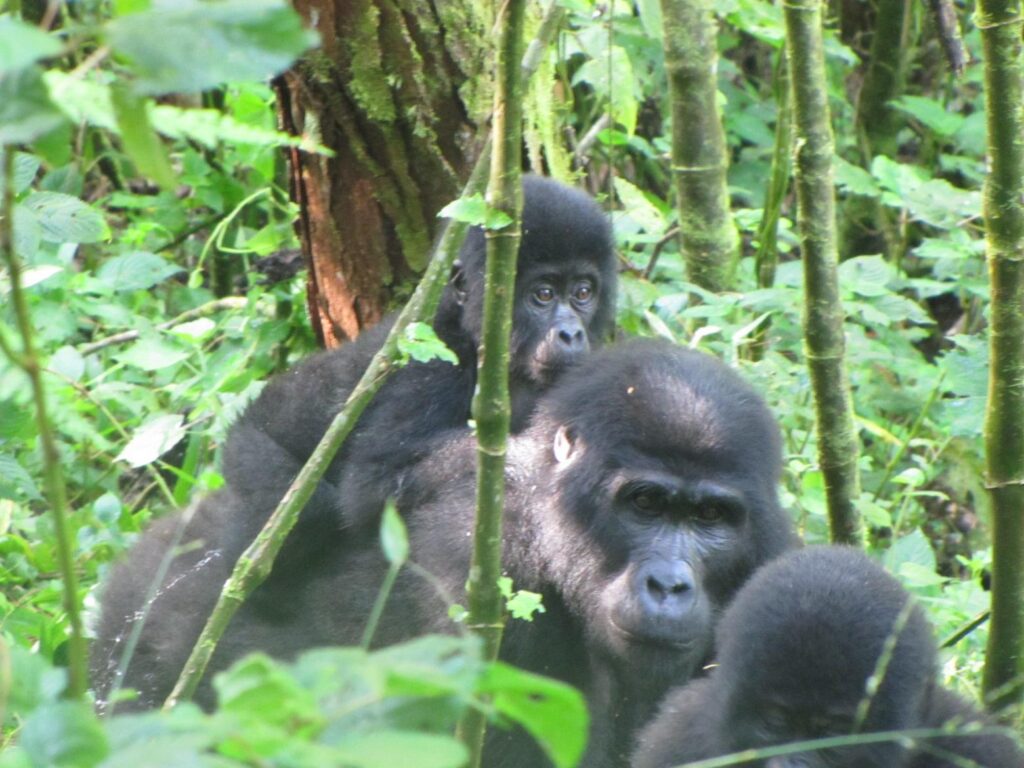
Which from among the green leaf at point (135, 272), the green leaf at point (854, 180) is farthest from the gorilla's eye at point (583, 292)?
the green leaf at point (854, 180)

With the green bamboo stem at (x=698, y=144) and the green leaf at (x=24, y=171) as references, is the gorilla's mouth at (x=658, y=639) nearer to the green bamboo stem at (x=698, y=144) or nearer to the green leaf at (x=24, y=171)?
the green leaf at (x=24, y=171)

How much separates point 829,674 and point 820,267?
1460mm

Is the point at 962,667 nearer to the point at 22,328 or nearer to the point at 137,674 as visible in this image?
the point at 137,674

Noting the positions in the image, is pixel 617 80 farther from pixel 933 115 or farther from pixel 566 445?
pixel 933 115

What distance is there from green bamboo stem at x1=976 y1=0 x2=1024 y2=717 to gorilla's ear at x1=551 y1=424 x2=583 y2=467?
37.5 inches

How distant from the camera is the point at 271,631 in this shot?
13.0 ft

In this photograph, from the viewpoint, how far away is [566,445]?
338 centimetres

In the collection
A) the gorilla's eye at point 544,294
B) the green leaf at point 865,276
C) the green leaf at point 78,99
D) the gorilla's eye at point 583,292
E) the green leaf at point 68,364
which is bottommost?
the green leaf at point 68,364

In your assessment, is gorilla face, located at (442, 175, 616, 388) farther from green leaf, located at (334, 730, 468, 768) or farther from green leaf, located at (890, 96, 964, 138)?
green leaf, located at (890, 96, 964, 138)

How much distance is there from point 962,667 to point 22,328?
299cm

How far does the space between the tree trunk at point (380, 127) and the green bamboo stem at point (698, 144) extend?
2.67ft

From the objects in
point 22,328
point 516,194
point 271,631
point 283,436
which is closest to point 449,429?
point 283,436

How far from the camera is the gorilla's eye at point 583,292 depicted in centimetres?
423

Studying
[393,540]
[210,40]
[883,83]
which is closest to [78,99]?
[210,40]
